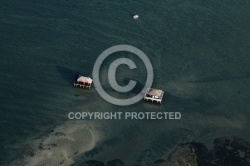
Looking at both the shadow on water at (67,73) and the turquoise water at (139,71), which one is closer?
the turquoise water at (139,71)

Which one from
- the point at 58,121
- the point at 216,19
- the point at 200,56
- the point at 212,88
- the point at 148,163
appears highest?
the point at 216,19

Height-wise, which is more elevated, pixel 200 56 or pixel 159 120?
pixel 200 56

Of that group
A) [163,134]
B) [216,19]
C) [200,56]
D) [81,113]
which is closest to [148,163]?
[163,134]

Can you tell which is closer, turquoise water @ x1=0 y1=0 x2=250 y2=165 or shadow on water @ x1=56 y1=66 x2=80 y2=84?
turquoise water @ x1=0 y1=0 x2=250 y2=165

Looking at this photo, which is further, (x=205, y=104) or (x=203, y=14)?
(x=203, y=14)

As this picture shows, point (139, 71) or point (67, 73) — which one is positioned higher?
point (139, 71)

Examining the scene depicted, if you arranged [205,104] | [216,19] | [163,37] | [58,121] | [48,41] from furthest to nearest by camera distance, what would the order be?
1. [216,19]
2. [163,37]
3. [48,41]
4. [205,104]
5. [58,121]

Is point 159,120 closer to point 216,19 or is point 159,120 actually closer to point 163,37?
point 163,37

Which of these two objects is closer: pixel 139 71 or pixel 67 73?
pixel 67 73
